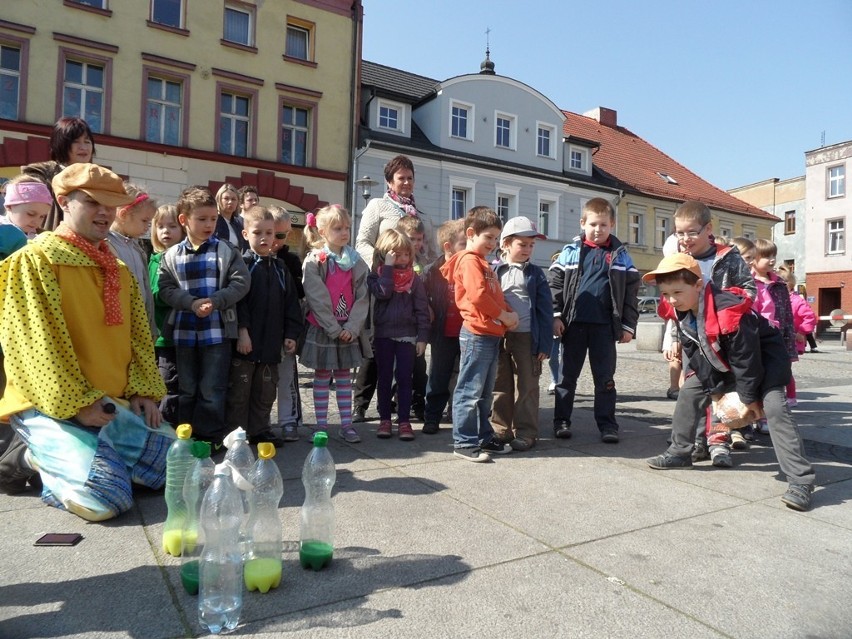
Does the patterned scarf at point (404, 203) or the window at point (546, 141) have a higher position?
the window at point (546, 141)

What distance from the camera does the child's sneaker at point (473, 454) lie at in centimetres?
429

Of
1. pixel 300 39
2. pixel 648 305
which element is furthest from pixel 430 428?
pixel 648 305

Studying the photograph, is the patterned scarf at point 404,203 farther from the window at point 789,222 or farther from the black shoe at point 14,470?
the window at point 789,222

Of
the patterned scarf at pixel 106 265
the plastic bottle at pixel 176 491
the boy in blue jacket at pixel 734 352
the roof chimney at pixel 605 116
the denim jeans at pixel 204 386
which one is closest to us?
the plastic bottle at pixel 176 491

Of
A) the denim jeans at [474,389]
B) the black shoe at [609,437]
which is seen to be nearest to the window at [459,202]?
the black shoe at [609,437]

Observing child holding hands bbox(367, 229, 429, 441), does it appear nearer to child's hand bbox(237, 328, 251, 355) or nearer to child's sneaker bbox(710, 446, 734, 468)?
child's hand bbox(237, 328, 251, 355)

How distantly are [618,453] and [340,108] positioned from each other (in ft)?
58.5

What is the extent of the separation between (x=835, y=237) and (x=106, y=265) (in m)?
44.0

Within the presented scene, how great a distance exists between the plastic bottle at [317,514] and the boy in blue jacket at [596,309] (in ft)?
9.77

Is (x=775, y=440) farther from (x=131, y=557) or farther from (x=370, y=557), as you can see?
(x=131, y=557)

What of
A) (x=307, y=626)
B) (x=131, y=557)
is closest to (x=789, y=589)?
(x=307, y=626)

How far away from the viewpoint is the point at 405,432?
490cm

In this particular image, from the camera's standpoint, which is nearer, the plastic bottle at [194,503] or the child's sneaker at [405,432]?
the plastic bottle at [194,503]

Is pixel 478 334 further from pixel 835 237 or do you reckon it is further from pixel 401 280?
pixel 835 237
